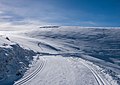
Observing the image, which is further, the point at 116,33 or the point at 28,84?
the point at 116,33

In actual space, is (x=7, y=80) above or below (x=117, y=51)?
above

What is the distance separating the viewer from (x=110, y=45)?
12238cm

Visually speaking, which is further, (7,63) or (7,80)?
(7,63)

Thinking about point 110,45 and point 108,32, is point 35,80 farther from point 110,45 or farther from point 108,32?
point 108,32

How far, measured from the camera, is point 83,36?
150 metres

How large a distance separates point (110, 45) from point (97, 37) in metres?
22.4

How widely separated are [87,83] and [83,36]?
435 ft

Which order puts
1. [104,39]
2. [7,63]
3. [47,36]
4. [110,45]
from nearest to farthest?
1. [7,63]
2. [110,45]
3. [104,39]
4. [47,36]

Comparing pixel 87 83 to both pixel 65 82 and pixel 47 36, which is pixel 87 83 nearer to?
pixel 65 82

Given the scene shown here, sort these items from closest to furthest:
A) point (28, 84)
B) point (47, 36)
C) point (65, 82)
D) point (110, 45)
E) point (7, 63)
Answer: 1. point (28, 84)
2. point (65, 82)
3. point (7, 63)
4. point (110, 45)
5. point (47, 36)

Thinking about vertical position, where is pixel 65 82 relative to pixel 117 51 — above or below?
above

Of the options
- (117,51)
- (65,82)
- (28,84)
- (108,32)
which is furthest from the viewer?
(108,32)

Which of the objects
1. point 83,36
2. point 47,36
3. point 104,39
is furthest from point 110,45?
point 47,36

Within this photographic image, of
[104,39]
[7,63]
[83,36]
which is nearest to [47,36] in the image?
[83,36]
